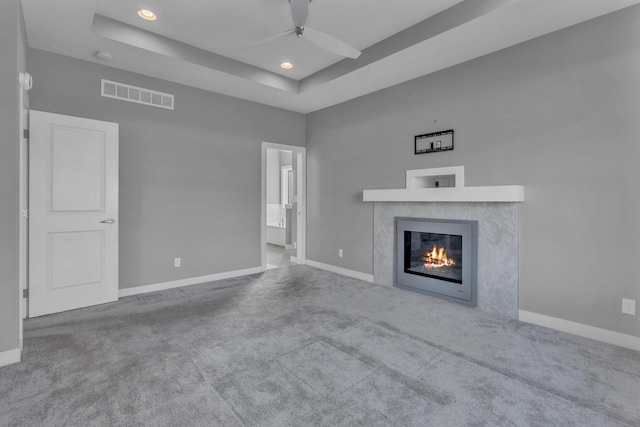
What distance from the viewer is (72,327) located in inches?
115

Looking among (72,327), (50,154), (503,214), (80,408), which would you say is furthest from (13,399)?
(503,214)

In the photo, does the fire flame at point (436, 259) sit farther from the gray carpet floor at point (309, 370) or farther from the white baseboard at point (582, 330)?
the white baseboard at point (582, 330)

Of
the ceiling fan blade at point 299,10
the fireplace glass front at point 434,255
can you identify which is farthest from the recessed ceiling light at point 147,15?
the fireplace glass front at point 434,255

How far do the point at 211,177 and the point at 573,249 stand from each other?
14.2ft

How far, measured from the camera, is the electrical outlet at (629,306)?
2563 mm

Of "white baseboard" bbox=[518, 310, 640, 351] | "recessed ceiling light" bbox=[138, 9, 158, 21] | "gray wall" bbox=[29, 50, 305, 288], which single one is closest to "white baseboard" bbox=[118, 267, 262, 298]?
"gray wall" bbox=[29, 50, 305, 288]

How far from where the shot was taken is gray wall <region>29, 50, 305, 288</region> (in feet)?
→ 11.7

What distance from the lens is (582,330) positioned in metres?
2.80

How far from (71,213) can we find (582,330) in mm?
5074

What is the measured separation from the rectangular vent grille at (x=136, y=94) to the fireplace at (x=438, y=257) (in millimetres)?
3434

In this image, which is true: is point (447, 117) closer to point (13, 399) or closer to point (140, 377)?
point (140, 377)

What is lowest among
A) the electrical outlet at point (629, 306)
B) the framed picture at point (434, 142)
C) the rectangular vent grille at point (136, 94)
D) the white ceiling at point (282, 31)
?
the electrical outlet at point (629, 306)

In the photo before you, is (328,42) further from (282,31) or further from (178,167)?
(178,167)

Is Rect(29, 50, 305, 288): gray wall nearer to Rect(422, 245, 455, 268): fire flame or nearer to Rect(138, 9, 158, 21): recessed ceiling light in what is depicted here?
Rect(138, 9, 158, 21): recessed ceiling light
